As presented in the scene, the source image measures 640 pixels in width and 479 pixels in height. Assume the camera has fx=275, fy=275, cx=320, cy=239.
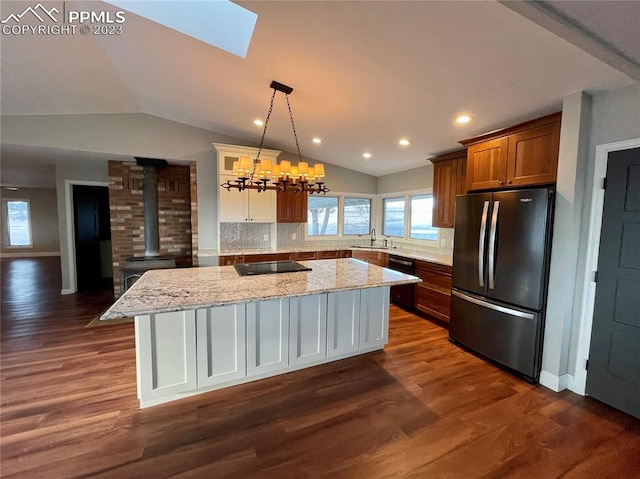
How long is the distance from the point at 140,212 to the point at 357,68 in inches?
183

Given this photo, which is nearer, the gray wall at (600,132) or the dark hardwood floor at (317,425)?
the dark hardwood floor at (317,425)

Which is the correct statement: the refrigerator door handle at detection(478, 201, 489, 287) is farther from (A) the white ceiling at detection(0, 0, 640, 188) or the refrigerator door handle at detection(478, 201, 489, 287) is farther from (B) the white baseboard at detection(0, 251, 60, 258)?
(B) the white baseboard at detection(0, 251, 60, 258)

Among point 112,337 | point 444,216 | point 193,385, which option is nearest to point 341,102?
point 444,216

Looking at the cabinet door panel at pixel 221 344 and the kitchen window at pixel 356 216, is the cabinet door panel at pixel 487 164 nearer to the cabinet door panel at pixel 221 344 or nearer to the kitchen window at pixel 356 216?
the cabinet door panel at pixel 221 344

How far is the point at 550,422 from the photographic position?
203 centimetres

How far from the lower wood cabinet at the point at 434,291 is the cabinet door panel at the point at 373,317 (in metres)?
1.13

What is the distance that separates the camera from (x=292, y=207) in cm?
512

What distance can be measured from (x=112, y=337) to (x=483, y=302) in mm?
4299

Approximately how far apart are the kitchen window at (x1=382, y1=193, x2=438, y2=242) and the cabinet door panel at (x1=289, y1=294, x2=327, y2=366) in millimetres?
2919

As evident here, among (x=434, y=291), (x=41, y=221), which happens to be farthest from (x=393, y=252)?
(x=41, y=221)

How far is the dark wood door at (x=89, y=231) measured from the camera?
17.9 ft

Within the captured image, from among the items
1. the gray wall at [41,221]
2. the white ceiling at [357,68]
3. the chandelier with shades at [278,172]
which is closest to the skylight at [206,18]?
the white ceiling at [357,68]

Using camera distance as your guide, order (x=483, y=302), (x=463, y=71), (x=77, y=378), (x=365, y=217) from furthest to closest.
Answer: (x=365, y=217)
(x=483, y=302)
(x=77, y=378)
(x=463, y=71)

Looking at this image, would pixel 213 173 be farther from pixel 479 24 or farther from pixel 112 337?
pixel 479 24
